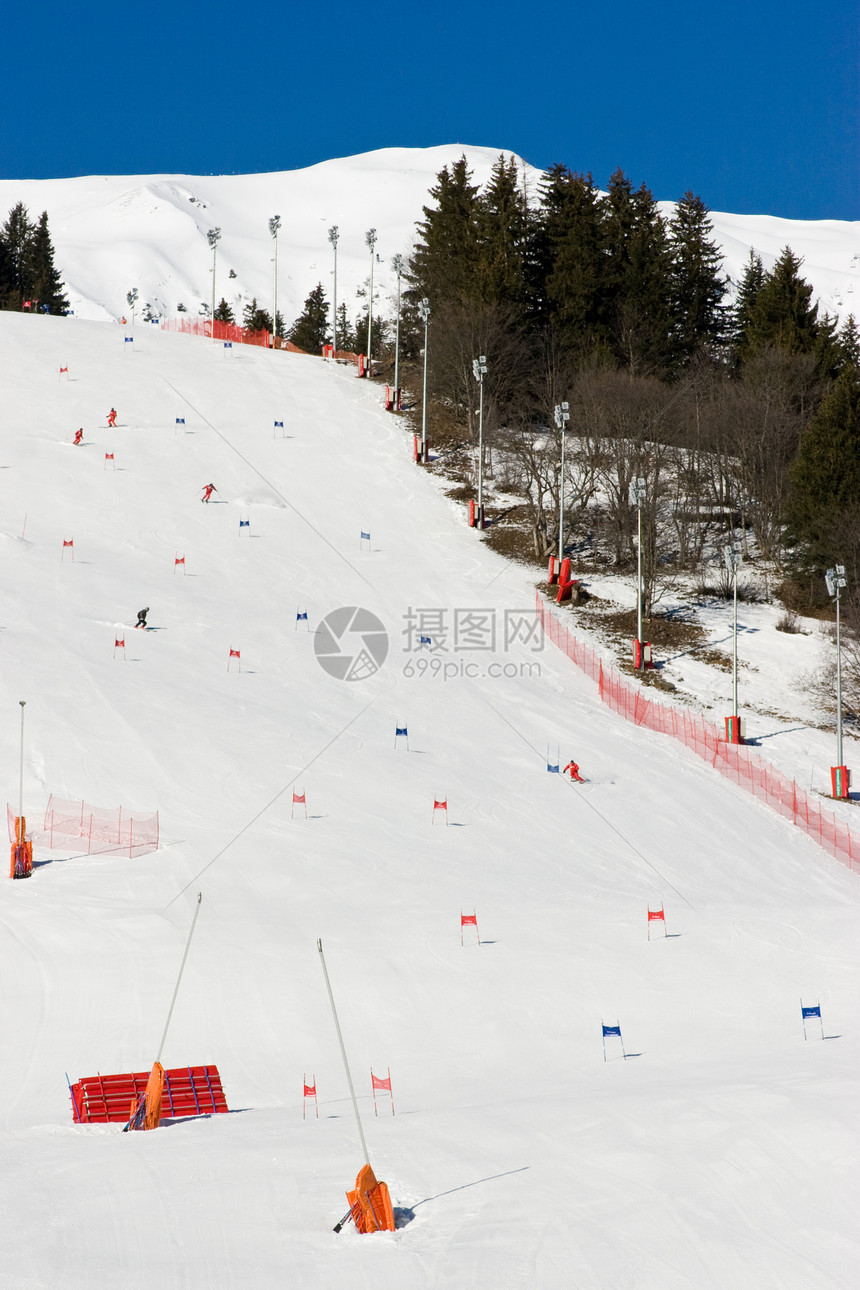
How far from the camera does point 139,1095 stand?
14016 mm

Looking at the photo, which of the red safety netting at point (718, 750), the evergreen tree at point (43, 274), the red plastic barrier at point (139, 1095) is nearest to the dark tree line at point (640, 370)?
the red safety netting at point (718, 750)

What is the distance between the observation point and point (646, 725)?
3572cm

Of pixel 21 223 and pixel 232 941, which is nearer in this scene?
pixel 232 941

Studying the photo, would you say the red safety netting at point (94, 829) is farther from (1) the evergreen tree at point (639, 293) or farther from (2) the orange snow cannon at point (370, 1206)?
(1) the evergreen tree at point (639, 293)

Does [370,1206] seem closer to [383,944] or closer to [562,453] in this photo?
[383,944]

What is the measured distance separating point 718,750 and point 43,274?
8339 centimetres

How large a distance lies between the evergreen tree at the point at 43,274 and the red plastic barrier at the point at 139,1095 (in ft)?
305

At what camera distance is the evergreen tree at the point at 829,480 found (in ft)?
143

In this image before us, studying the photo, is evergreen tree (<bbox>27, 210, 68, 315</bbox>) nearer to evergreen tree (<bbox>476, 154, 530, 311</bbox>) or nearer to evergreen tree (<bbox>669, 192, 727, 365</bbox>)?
evergreen tree (<bbox>476, 154, 530, 311</bbox>)

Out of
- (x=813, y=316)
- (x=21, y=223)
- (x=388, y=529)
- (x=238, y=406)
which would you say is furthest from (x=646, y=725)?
(x=21, y=223)

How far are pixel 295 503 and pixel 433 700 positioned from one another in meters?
17.0

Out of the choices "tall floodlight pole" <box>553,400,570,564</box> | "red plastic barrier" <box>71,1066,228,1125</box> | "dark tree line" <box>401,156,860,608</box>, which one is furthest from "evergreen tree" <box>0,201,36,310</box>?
"red plastic barrier" <box>71,1066,228,1125</box>

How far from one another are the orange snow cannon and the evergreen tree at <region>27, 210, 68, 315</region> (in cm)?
9685

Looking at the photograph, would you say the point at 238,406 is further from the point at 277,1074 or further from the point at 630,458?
the point at 277,1074
